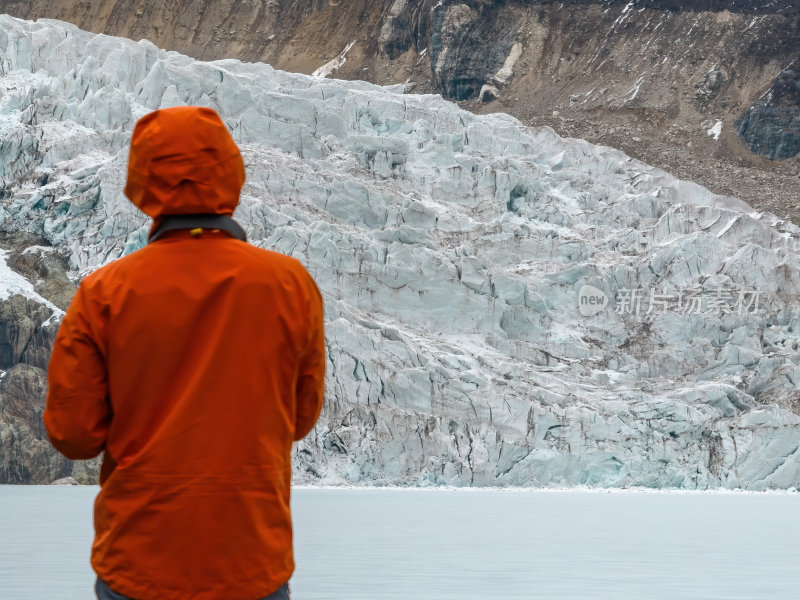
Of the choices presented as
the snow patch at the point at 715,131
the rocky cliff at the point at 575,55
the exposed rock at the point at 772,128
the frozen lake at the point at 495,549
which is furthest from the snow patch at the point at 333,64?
the frozen lake at the point at 495,549

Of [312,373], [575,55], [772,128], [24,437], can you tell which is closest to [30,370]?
[24,437]

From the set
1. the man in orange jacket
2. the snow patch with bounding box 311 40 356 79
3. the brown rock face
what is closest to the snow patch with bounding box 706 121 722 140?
the snow patch with bounding box 311 40 356 79

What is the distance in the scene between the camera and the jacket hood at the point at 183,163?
1.55 metres

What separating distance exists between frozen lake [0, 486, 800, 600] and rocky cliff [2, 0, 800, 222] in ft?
111

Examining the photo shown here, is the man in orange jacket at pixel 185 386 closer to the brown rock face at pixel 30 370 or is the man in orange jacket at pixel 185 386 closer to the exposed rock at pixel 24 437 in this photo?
the brown rock face at pixel 30 370

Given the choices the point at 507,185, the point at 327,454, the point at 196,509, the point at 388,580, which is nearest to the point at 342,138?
the point at 507,185

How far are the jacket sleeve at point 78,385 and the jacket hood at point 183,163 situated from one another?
7.1 inches

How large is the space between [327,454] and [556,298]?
8933 mm

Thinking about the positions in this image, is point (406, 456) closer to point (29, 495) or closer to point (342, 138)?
point (29, 495)

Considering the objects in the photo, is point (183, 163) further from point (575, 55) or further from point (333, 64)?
point (333, 64)

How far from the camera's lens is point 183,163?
1554 mm

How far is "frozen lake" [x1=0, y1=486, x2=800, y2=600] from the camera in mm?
7142

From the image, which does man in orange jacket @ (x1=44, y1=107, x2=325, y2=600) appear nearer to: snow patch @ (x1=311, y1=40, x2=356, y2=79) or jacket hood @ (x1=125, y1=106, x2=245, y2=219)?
jacket hood @ (x1=125, y1=106, x2=245, y2=219)

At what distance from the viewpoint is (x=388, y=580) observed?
757cm
